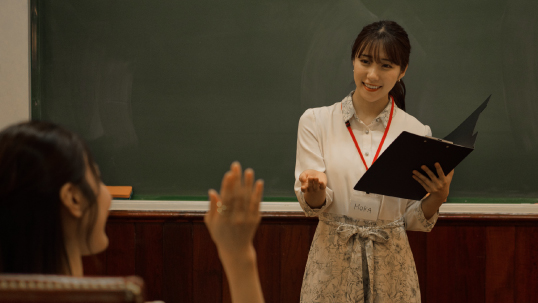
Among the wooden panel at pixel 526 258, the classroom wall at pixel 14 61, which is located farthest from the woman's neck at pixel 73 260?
the wooden panel at pixel 526 258

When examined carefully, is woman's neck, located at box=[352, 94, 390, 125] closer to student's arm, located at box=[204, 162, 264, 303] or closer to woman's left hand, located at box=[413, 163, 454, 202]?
woman's left hand, located at box=[413, 163, 454, 202]

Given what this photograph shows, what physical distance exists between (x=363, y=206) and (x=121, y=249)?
4.37 ft

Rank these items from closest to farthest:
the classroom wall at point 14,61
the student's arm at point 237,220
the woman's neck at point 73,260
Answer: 1. the student's arm at point 237,220
2. the woman's neck at point 73,260
3. the classroom wall at point 14,61

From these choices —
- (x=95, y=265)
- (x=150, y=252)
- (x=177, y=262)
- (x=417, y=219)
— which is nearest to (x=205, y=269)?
(x=177, y=262)

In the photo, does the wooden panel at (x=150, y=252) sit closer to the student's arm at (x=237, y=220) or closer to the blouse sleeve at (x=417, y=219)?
the blouse sleeve at (x=417, y=219)

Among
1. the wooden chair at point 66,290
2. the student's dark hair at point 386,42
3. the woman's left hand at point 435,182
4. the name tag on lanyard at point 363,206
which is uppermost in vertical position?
the student's dark hair at point 386,42

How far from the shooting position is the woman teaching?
5.05ft

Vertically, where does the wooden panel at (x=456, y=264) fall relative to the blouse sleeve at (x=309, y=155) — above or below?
below

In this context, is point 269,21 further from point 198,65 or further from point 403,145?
point 403,145

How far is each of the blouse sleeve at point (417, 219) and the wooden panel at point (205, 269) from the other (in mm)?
1043

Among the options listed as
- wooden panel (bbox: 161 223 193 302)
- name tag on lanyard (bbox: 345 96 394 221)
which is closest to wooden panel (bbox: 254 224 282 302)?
wooden panel (bbox: 161 223 193 302)

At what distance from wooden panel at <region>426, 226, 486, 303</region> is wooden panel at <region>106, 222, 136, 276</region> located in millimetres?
1544

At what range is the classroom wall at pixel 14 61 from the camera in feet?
7.27

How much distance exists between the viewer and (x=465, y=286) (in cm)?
228
